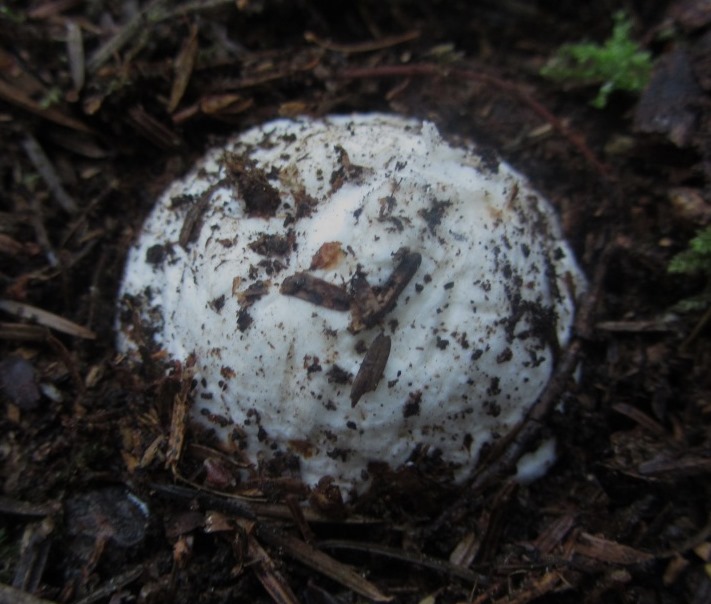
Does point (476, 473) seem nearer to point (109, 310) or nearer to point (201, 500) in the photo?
point (201, 500)

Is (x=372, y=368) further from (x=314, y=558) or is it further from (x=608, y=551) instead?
(x=608, y=551)

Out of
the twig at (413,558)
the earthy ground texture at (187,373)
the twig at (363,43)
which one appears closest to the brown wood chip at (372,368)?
the earthy ground texture at (187,373)

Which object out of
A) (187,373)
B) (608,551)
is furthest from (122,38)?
(608,551)

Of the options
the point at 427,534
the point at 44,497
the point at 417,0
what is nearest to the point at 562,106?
the point at 417,0

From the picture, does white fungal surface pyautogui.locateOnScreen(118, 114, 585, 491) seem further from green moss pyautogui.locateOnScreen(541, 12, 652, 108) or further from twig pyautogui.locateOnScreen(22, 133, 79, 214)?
green moss pyautogui.locateOnScreen(541, 12, 652, 108)

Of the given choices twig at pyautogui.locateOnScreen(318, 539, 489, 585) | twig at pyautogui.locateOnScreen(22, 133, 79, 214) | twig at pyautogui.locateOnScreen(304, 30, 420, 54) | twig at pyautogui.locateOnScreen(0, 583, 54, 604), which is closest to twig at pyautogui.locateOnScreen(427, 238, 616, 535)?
twig at pyautogui.locateOnScreen(318, 539, 489, 585)

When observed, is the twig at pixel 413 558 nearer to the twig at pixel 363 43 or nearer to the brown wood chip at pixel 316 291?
the brown wood chip at pixel 316 291

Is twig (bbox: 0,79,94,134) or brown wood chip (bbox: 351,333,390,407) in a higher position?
twig (bbox: 0,79,94,134)
